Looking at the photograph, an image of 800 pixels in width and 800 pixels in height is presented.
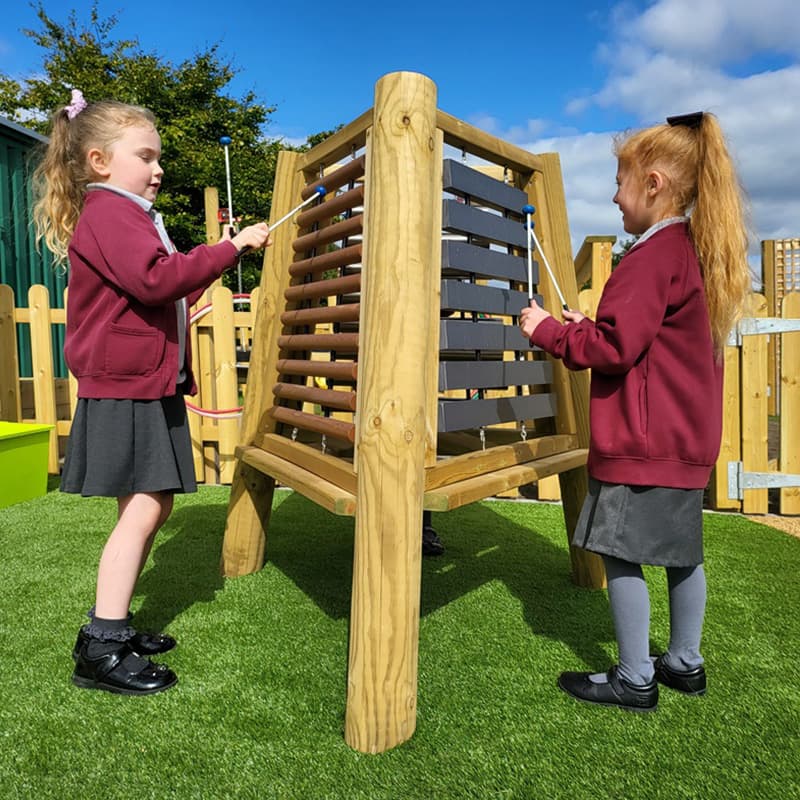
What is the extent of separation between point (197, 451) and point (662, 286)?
4.17 meters

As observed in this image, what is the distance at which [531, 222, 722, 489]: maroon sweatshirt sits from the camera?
183cm

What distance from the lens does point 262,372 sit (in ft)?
9.53

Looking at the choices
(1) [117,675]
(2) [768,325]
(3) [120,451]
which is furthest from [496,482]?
(2) [768,325]

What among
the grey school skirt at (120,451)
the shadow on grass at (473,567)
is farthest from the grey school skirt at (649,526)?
the grey school skirt at (120,451)

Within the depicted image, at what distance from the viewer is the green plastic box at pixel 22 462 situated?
13.8ft

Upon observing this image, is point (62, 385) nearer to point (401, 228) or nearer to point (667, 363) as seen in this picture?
point (401, 228)

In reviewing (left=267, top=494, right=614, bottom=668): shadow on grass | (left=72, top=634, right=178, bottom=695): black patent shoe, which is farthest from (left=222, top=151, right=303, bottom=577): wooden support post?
(left=72, top=634, right=178, bottom=695): black patent shoe

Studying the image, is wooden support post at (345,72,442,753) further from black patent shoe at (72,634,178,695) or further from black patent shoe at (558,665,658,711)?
black patent shoe at (72,634,178,695)

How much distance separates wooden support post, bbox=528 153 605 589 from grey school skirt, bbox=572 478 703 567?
2.94 ft

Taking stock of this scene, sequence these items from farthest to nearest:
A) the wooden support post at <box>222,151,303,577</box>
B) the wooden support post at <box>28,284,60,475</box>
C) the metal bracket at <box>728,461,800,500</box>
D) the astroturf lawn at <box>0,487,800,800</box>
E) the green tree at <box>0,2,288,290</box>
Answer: the green tree at <box>0,2,288,290</box> → the wooden support post at <box>28,284,60,475</box> → the metal bracket at <box>728,461,800,500</box> → the wooden support post at <box>222,151,303,577</box> → the astroturf lawn at <box>0,487,800,800</box>

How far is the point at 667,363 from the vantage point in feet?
6.10

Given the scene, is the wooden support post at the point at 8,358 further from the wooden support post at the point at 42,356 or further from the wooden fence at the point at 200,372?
the wooden support post at the point at 42,356

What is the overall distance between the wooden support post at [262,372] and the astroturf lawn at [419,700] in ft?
0.68

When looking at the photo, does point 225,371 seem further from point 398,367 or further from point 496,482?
point 398,367
